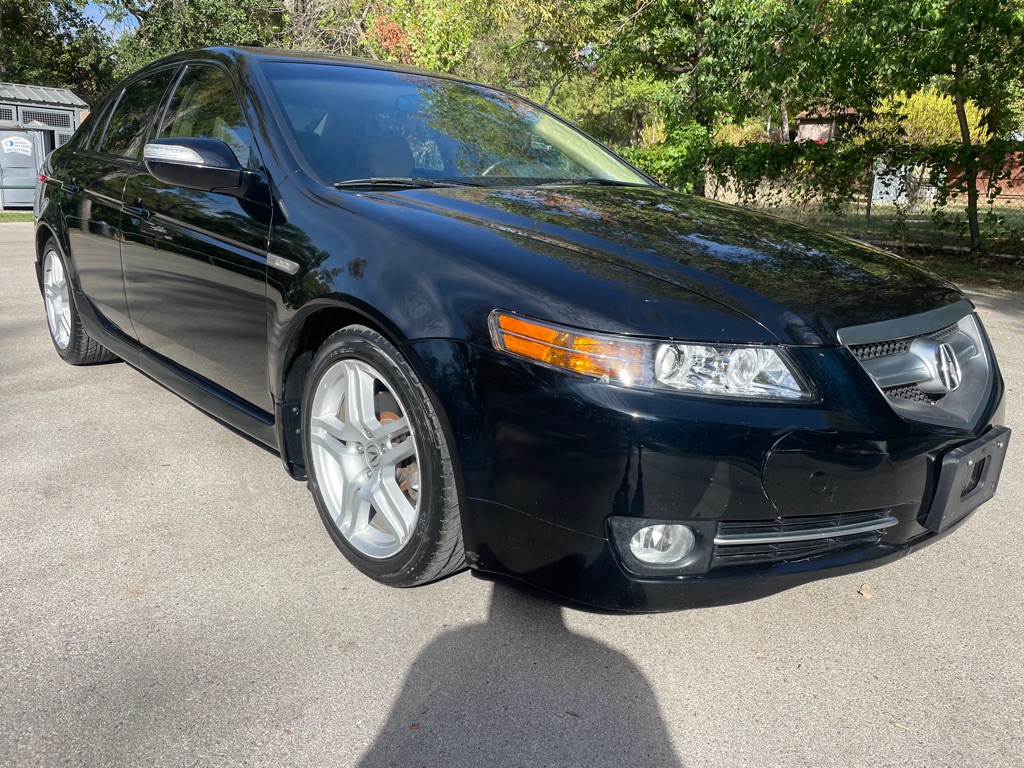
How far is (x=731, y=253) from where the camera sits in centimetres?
245

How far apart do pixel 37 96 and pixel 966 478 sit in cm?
2005

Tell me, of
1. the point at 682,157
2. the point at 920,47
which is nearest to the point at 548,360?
the point at 920,47

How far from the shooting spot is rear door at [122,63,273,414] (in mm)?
2945

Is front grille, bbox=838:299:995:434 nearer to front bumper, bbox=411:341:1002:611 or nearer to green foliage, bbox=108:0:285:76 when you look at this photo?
front bumper, bbox=411:341:1002:611

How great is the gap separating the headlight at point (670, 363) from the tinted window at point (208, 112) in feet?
5.25

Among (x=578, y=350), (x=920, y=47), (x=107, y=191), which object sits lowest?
(x=578, y=350)

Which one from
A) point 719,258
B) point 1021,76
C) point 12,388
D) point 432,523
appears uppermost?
point 1021,76

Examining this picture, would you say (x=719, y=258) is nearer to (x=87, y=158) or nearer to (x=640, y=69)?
(x=87, y=158)

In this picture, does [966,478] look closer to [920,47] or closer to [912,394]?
[912,394]

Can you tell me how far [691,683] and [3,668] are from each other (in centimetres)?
179

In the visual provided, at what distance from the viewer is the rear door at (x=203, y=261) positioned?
116 inches

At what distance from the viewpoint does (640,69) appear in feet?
44.0

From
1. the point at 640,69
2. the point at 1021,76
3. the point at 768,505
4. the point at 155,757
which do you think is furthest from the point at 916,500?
the point at 640,69

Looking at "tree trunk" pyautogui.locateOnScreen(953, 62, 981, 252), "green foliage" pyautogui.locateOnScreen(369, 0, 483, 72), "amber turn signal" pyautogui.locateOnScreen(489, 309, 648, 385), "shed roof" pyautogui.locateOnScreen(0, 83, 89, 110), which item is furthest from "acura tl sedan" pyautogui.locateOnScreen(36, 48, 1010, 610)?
"shed roof" pyautogui.locateOnScreen(0, 83, 89, 110)
